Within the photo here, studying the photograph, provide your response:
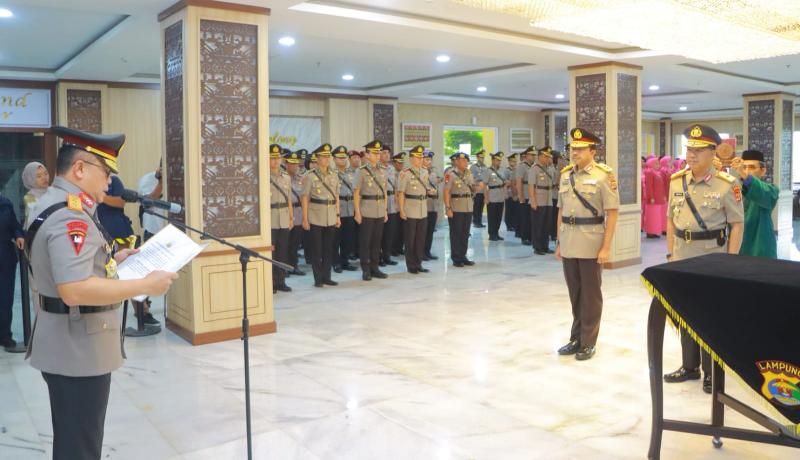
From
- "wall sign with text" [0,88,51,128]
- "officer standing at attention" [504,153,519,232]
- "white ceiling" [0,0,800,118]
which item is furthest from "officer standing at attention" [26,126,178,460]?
"officer standing at attention" [504,153,519,232]

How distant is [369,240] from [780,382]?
6081mm

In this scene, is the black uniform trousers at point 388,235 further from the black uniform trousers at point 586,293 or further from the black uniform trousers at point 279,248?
the black uniform trousers at point 586,293

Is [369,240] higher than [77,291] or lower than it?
lower

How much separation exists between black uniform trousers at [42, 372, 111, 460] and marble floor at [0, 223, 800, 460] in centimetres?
108

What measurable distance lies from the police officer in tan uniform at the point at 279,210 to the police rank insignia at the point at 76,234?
5.56m

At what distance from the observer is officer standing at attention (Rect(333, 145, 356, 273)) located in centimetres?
900

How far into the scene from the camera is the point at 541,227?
10547 mm

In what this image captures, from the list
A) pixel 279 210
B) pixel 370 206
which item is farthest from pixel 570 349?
pixel 279 210

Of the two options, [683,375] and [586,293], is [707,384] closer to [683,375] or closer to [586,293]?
[683,375]

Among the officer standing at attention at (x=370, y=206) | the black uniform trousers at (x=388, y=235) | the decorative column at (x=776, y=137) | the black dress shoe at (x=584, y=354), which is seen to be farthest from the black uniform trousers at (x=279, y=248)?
the decorative column at (x=776, y=137)

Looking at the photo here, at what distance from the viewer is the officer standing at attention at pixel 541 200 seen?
10602mm

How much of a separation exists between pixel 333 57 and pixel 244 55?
409 centimetres

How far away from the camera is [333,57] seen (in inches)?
370

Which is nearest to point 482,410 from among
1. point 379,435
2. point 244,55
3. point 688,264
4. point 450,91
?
point 379,435
